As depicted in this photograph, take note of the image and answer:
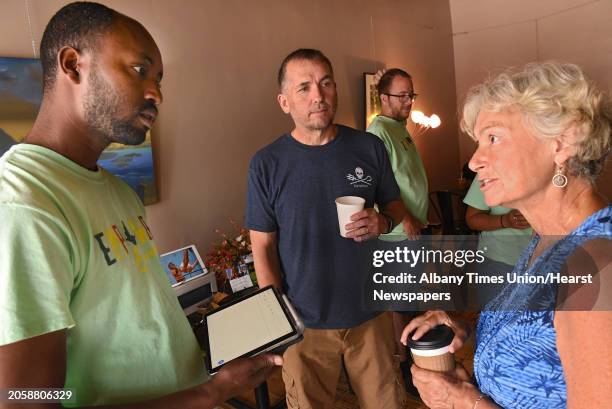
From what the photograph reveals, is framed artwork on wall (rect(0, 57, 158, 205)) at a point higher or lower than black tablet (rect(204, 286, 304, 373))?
higher

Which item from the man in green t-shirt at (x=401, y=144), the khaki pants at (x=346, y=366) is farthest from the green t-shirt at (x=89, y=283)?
the man in green t-shirt at (x=401, y=144)

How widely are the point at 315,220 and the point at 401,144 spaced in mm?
1378

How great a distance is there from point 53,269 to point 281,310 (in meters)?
0.58

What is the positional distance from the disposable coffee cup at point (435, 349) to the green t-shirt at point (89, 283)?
57 cm

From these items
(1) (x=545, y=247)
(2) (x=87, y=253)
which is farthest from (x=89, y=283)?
(1) (x=545, y=247)

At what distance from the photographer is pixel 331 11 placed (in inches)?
139

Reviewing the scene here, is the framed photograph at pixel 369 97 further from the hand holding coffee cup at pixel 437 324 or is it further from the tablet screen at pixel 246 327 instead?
the tablet screen at pixel 246 327

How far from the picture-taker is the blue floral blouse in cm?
77

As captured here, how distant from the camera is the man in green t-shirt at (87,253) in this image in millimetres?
604

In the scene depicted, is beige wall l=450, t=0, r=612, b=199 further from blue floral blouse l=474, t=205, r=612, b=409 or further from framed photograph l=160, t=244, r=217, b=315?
blue floral blouse l=474, t=205, r=612, b=409

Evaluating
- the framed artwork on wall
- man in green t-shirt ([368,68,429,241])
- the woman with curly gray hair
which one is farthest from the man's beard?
man in green t-shirt ([368,68,429,241])

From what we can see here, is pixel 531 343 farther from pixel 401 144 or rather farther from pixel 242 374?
pixel 401 144

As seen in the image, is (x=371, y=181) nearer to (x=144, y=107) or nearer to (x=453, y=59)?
(x=144, y=107)

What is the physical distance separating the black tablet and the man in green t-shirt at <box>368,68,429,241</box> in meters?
1.35
